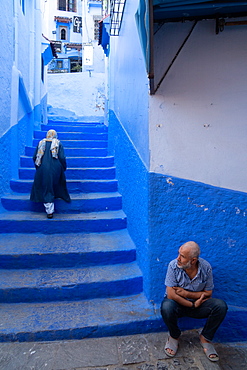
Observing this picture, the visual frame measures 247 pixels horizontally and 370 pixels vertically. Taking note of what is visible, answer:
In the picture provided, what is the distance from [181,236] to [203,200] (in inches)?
17.5

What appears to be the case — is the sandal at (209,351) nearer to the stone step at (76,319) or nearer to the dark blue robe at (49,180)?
the stone step at (76,319)

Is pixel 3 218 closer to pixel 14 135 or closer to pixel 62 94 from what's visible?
pixel 14 135

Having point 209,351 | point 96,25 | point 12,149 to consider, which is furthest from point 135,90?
point 96,25

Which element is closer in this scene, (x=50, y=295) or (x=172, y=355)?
Result: (x=172, y=355)

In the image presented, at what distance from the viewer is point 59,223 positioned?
177 inches

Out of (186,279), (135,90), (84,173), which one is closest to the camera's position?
(186,279)

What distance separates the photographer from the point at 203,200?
315cm

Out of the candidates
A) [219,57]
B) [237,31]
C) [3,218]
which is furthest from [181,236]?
[3,218]

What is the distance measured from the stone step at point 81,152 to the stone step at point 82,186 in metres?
1.41

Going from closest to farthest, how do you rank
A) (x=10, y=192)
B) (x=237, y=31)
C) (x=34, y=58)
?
(x=237, y=31), (x=10, y=192), (x=34, y=58)

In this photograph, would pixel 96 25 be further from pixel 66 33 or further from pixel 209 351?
pixel 209 351

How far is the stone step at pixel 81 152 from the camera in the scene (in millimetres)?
6809

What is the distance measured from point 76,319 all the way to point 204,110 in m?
2.51

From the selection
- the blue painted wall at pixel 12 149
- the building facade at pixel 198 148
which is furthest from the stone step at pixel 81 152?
the building facade at pixel 198 148
